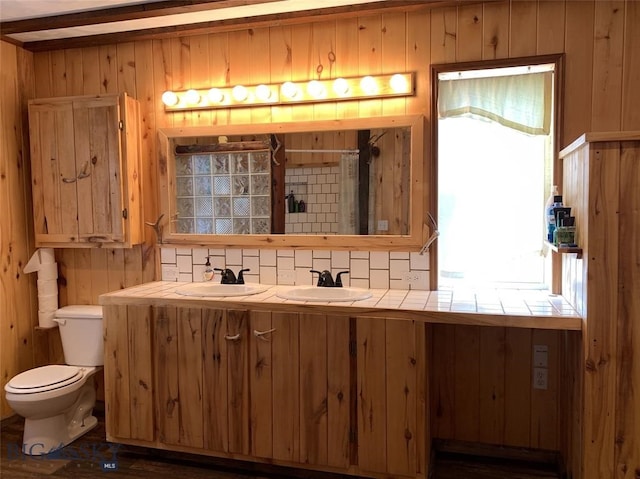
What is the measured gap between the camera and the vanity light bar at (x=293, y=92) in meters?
2.57

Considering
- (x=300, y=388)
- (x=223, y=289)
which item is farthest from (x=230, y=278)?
(x=300, y=388)

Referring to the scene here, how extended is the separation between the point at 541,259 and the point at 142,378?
2.21 meters

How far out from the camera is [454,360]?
2.57 m

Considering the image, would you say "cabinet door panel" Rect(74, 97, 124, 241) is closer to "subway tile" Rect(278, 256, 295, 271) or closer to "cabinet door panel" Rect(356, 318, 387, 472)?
"subway tile" Rect(278, 256, 295, 271)

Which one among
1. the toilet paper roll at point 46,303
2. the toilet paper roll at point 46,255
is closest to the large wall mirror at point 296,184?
the toilet paper roll at point 46,255

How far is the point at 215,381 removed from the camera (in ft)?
7.89

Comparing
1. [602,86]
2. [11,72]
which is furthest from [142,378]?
[602,86]

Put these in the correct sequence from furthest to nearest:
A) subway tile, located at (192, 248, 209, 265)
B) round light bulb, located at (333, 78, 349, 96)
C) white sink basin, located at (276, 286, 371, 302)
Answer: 1. subway tile, located at (192, 248, 209, 265)
2. round light bulb, located at (333, 78, 349, 96)
3. white sink basin, located at (276, 286, 371, 302)

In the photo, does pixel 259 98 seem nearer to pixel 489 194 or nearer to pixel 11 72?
pixel 489 194

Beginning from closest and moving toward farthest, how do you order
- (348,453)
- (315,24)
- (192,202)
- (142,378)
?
1. (348,453)
2. (142,378)
3. (315,24)
4. (192,202)

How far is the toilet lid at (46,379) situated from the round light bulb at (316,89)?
204cm

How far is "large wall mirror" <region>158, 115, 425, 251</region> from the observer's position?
260 cm

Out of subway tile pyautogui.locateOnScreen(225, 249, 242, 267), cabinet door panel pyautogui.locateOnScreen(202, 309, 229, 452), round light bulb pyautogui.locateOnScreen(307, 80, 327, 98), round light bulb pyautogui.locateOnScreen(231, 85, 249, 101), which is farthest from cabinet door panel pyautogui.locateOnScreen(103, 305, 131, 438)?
round light bulb pyautogui.locateOnScreen(307, 80, 327, 98)

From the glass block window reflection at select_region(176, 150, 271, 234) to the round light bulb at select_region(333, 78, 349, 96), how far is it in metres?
0.53
